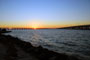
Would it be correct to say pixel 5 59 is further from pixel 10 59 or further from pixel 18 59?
pixel 18 59

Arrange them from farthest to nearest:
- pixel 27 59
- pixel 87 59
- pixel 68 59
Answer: pixel 87 59, pixel 27 59, pixel 68 59

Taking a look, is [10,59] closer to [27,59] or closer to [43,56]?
[27,59]

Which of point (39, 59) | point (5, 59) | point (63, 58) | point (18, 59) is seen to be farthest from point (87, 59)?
point (5, 59)

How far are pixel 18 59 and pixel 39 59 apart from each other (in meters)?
1.57

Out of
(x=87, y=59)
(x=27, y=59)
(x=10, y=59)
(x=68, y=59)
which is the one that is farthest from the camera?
(x=87, y=59)

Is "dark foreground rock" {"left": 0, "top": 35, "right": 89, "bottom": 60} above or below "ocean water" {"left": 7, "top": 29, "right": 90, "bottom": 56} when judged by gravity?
above

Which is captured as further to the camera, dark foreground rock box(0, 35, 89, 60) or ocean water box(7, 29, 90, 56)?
ocean water box(7, 29, 90, 56)

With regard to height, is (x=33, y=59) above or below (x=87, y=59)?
above

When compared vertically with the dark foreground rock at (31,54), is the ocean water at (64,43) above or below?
below

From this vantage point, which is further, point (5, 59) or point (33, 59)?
point (33, 59)

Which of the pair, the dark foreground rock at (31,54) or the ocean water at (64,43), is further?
the ocean water at (64,43)

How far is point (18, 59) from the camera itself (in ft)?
23.3

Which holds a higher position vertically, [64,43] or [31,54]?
[31,54]

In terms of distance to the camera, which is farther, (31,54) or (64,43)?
(64,43)
